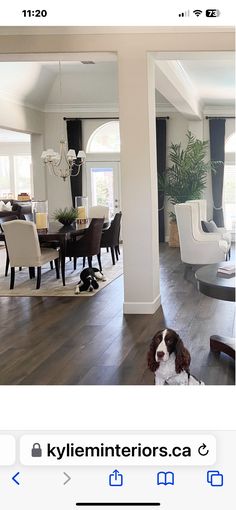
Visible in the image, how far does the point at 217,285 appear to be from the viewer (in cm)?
333

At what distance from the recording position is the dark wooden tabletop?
3263 millimetres

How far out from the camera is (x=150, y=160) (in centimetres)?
481

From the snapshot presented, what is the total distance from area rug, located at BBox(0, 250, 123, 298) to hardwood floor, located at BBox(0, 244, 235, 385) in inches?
9.6

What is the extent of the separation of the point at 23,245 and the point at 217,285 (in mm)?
3345

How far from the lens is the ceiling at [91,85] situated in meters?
7.18

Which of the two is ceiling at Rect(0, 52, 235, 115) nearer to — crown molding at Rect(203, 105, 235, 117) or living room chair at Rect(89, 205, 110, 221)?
crown molding at Rect(203, 105, 235, 117)

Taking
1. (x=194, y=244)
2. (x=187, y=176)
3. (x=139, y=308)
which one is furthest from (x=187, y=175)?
(x=139, y=308)

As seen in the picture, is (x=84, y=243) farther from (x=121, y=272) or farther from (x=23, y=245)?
(x=23, y=245)

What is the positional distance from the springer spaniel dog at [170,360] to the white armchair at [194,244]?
476cm

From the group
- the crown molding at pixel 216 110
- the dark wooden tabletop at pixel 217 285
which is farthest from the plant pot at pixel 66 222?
the crown molding at pixel 216 110

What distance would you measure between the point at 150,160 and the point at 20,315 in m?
1.73
